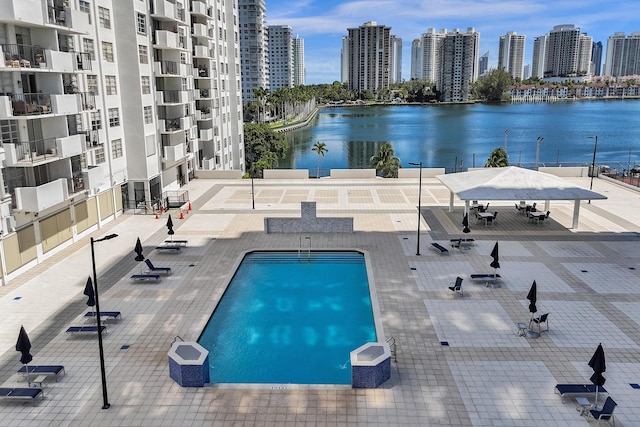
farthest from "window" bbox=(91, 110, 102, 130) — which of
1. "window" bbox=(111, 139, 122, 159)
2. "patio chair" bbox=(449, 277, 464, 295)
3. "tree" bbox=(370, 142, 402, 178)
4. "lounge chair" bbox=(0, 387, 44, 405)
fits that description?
"tree" bbox=(370, 142, 402, 178)

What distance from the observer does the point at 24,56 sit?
25.9 m

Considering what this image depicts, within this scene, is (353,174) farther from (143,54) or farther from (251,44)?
(251,44)

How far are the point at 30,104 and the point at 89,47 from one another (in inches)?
348

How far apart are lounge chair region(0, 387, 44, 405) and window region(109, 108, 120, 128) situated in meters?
23.4

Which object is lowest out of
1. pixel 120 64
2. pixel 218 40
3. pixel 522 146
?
pixel 522 146

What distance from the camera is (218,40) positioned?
57.5 meters

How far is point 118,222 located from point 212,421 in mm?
24339

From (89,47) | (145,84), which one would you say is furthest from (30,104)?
(145,84)

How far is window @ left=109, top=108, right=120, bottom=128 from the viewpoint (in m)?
34.8

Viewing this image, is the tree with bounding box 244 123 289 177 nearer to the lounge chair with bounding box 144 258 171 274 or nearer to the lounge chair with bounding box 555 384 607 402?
the lounge chair with bounding box 144 258 171 274

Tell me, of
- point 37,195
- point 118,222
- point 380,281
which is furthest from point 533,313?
point 118,222

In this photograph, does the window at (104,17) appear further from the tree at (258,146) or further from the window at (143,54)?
the tree at (258,146)

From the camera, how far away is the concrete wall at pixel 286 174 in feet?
164

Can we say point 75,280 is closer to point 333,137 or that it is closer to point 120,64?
point 120,64
